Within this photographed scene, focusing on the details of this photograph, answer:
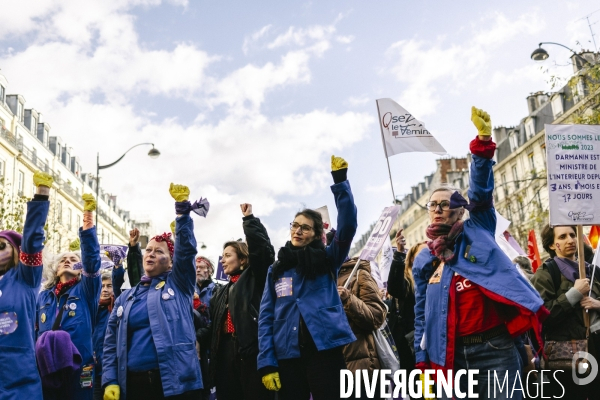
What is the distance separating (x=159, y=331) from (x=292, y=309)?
1032mm

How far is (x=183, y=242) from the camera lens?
4703 mm

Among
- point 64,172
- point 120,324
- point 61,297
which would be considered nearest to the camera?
point 120,324

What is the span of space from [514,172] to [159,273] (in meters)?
47.6

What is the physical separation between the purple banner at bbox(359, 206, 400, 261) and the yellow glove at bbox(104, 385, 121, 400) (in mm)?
2944

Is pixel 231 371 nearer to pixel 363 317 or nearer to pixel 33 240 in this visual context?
pixel 363 317

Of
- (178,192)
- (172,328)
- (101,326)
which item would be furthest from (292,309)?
(101,326)

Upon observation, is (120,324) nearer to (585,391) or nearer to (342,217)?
(342,217)

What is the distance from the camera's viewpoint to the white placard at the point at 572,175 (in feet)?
17.3

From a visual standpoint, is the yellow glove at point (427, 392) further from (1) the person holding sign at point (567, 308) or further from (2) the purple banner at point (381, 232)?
(2) the purple banner at point (381, 232)

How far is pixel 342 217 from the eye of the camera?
4.40 m

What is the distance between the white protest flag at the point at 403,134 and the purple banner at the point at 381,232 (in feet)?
3.67

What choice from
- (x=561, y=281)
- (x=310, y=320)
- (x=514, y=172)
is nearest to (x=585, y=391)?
(x=561, y=281)

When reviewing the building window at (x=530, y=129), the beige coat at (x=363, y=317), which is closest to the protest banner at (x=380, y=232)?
the beige coat at (x=363, y=317)

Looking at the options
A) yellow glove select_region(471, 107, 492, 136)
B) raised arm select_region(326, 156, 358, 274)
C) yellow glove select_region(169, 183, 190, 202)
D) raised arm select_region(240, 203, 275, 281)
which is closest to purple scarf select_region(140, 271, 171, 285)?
yellow glove select_region(169, 183, 190, 202)
